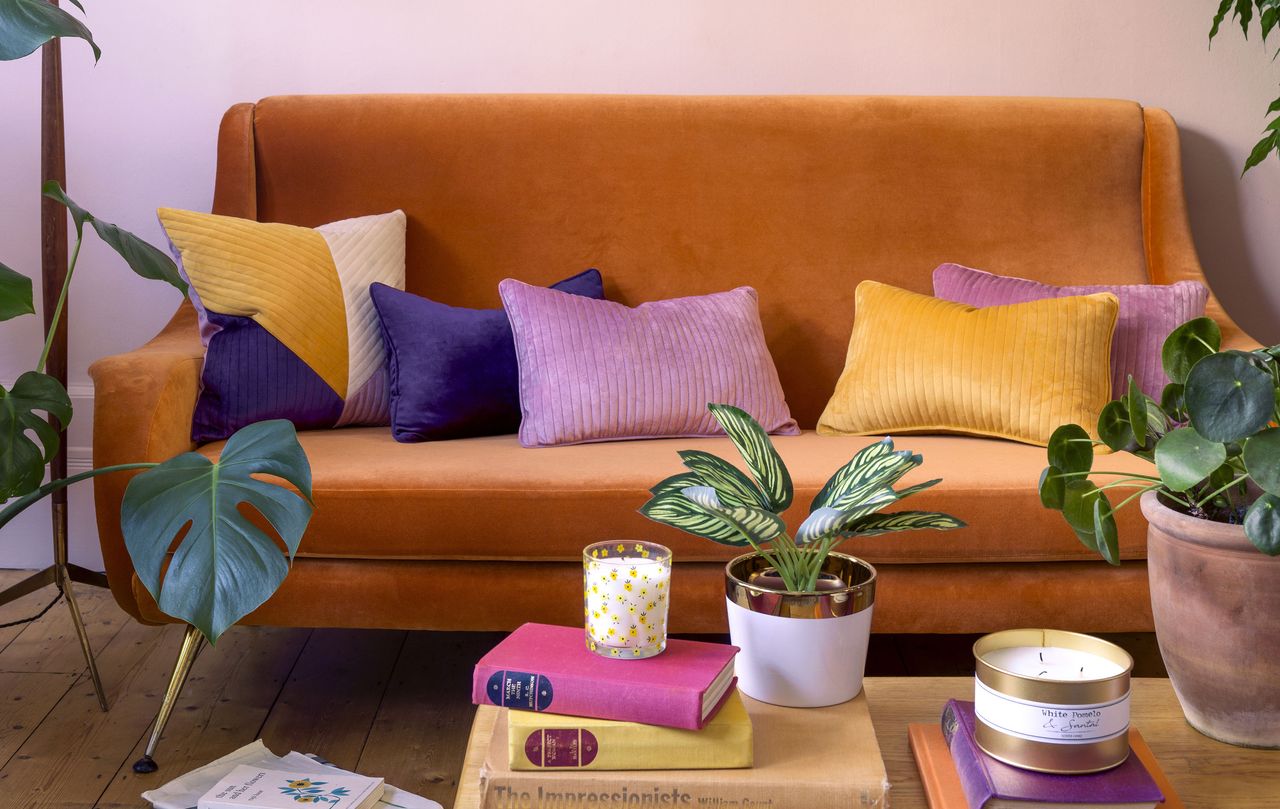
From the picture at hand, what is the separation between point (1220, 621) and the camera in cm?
97

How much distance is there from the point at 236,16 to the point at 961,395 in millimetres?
1808

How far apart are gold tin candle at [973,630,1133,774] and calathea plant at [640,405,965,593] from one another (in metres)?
0.15

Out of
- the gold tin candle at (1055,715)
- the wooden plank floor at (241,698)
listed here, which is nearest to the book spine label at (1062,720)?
the gold tin candle at (1055,715)

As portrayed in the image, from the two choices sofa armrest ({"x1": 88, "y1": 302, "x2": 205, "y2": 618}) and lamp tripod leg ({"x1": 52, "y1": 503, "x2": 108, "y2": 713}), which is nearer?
sofa armrest ({"x1": 88, "y1": 302, "x2": 205, "y2": 618})

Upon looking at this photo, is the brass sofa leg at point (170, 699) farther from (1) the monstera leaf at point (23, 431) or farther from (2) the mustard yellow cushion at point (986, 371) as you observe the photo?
(2) the mustard yellow cushion at point (986, 371)

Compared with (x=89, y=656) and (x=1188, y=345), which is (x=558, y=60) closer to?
(x=89, y=656)

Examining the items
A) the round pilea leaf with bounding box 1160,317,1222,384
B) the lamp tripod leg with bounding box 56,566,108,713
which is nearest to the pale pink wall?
the lamp tripod leg with bounding box 56,566,108,713

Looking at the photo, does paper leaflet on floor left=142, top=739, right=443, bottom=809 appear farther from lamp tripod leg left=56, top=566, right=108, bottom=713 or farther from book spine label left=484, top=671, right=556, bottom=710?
book spine label left=484, top=671, right=556, bottom=710

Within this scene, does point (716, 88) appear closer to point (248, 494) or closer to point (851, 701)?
point (248, 494)

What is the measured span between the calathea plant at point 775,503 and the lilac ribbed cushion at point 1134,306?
1.29m

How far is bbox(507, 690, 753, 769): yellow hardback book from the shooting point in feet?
2.99

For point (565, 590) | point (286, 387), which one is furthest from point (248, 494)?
point (286, 387)

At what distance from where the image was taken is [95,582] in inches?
86.6

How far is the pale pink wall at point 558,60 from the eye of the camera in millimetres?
2582
